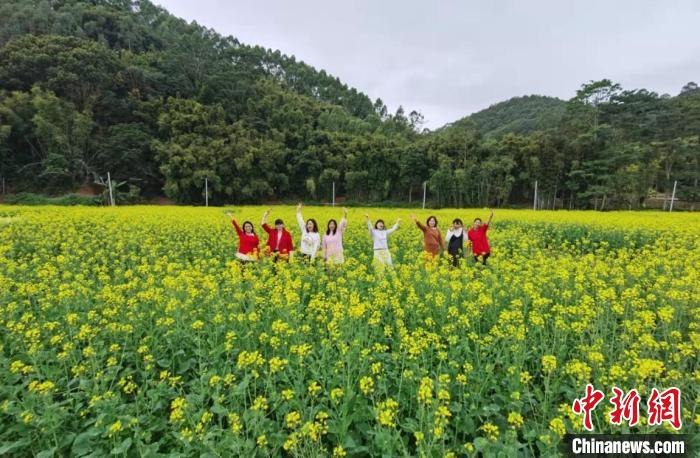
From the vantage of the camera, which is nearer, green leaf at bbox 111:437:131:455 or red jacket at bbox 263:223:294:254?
green leaf at bbox 111:437:131:455

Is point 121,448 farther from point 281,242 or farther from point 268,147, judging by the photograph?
point 268,147

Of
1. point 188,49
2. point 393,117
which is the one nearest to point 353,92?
point 393,117

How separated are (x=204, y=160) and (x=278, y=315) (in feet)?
138

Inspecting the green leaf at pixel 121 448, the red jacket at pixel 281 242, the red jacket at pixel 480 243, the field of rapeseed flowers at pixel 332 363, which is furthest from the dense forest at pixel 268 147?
the green leaf at pixel 121 448

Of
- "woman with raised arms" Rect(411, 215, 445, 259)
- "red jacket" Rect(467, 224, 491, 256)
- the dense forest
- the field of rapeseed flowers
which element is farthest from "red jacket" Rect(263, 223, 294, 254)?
the dense forest

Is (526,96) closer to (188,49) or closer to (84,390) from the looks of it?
(188,49)

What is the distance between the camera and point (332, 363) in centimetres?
384

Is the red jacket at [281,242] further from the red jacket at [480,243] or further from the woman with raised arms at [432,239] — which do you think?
the red jacket at [480,243]

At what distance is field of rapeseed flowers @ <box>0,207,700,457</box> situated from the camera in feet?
9.70

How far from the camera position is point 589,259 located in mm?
7812

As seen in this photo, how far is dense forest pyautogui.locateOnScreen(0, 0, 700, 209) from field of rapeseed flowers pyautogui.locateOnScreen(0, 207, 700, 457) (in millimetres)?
37475

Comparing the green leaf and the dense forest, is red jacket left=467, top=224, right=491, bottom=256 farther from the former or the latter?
the dense forest

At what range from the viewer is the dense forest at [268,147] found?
40400mm

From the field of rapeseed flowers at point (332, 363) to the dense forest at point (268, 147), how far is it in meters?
37.5
